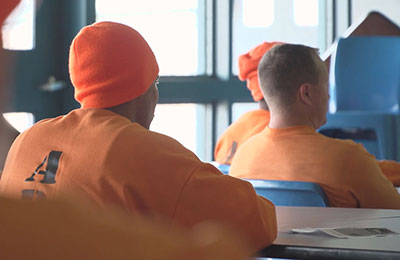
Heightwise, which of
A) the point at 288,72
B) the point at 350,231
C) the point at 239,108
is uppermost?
the point at 288,72

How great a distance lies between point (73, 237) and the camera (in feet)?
0.82

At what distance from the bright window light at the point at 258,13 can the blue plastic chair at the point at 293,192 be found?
4.49m

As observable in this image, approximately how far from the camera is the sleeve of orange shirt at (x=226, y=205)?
1271 millimetres

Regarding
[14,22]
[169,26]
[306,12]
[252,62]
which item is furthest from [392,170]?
[306,12]

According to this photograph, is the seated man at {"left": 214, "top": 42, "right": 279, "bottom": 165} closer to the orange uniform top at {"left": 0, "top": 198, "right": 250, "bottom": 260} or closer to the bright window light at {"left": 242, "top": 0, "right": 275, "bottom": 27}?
the bright window light at {"left": 242, "top": 0, "right": 275, "bottom": 27}

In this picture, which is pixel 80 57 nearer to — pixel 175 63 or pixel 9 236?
pixel 9 236

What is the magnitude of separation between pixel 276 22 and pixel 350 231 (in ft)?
16.8

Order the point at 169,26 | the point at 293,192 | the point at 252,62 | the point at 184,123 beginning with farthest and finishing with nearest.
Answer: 1. the point at 184,123
2. the point at 169,26
3. the point at 252,62
4. the point at 293,192

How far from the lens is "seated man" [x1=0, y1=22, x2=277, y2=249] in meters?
1.28

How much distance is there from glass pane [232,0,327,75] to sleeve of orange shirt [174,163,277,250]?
497 centimetres

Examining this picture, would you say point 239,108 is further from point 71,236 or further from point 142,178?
point 71,236

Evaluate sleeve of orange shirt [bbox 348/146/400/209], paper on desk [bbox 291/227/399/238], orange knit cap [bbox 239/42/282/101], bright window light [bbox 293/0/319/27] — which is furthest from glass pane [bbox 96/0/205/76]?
paper on desk [bbox 291/227/399/238]

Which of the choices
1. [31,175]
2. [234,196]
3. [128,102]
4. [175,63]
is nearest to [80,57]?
[128,102]

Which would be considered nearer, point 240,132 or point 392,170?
point 392,170
